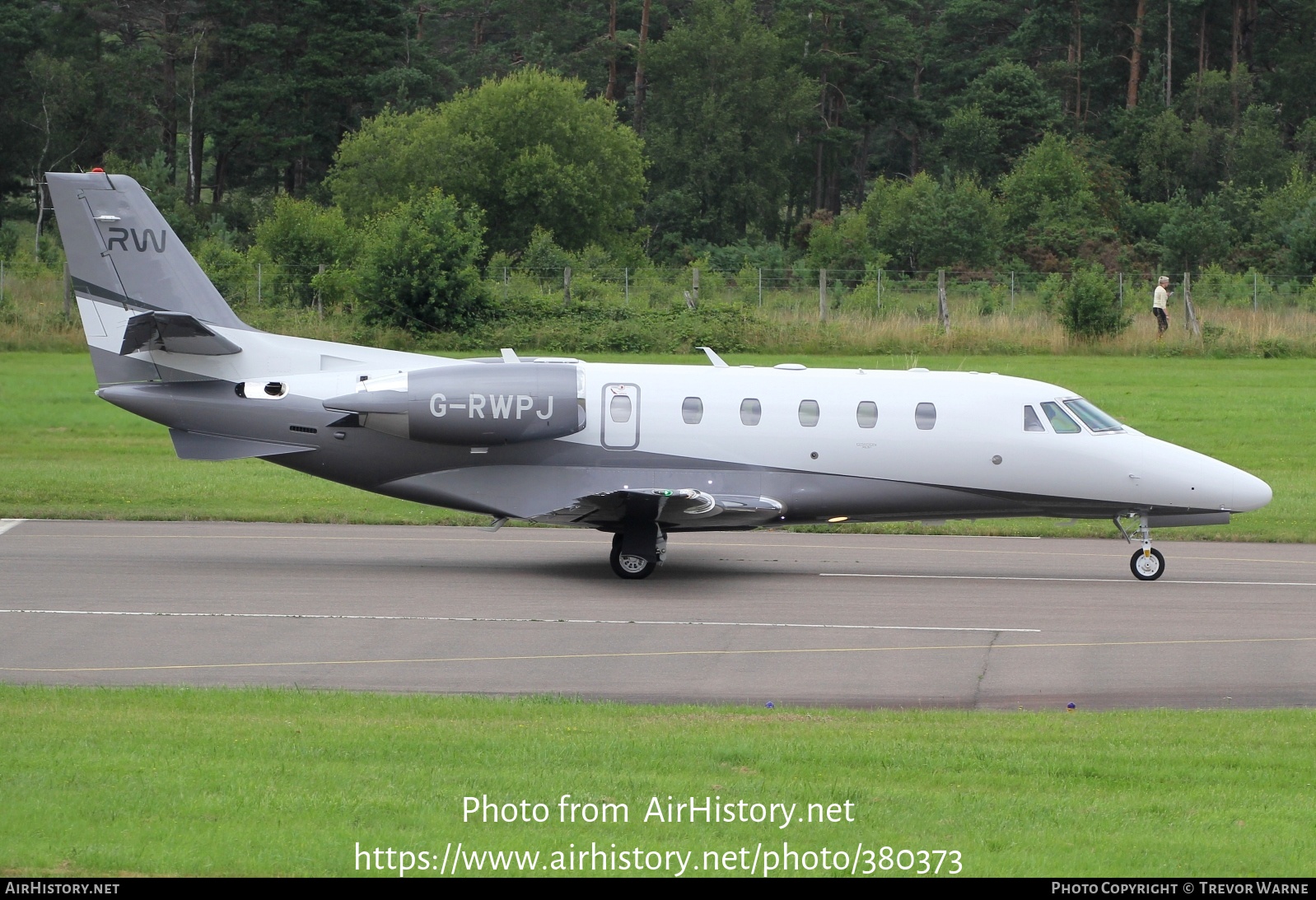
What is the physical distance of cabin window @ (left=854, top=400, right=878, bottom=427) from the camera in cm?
1895

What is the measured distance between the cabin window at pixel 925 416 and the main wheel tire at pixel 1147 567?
308cm

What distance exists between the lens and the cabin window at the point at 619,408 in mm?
18750

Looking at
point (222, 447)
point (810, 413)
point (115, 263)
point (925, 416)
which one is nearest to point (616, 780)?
point (810, 413)

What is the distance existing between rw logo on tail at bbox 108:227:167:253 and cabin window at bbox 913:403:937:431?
32.2 feet

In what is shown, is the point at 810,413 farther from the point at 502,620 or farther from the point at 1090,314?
the point at 1090,314

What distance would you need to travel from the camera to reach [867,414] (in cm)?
1902

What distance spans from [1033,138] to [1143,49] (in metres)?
7.89

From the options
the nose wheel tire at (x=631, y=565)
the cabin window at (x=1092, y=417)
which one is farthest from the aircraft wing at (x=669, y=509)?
the cabin window at (x=1092, y=417)

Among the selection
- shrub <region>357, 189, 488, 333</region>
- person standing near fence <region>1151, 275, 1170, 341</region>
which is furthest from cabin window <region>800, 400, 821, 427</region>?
person standing near fence <region>1151, 275, 1170, 341</region>

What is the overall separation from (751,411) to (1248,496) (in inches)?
243

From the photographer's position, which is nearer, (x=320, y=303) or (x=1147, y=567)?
(x=1147, y=567)

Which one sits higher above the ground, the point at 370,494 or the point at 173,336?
the point at 173,336

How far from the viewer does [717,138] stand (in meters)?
A: 83.6

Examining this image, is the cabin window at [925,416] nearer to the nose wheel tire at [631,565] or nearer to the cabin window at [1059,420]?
the cabin window at [1059,420]
